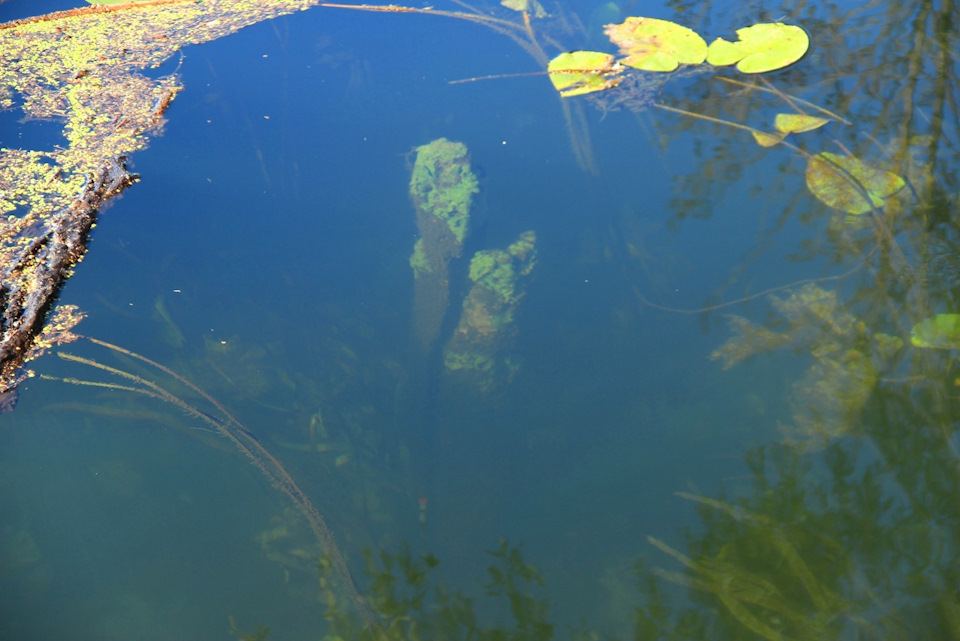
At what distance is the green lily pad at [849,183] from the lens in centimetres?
229

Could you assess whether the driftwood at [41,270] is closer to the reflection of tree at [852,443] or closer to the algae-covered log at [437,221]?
the algae-covered log at [437,221]

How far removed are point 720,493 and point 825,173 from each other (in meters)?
1.43

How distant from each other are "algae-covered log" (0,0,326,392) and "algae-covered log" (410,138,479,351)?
1.20 meters

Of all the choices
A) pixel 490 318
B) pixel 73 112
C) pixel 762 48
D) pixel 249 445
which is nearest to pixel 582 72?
pixel 762 48

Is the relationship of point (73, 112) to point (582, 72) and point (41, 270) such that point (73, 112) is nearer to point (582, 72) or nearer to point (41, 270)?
point (41, 270)

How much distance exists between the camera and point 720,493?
1682mm

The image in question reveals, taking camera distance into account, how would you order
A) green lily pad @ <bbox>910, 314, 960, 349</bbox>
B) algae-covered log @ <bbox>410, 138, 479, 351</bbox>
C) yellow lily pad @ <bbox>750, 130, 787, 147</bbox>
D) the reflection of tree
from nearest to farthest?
the reflection of tree, green lily pad @ <bbox>910, 314, 960, 349</bbox>, algae-covered log @ <bbox>410, 138, 479, 351</bbox>, yellow lily pad @ <bbox>750, 130, 787, 147</bbox>

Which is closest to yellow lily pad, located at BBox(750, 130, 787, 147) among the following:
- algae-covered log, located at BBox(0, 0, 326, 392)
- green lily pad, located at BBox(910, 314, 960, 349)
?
green lily pad, located at BBox(910, 314, 960, 349)

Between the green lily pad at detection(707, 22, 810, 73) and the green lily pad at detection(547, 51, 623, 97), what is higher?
the green lily pad at detection(547, 51, 623, 97)

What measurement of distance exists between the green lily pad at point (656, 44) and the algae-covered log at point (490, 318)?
1.23 meters

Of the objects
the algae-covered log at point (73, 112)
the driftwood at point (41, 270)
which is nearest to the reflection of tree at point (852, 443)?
the driftwood at point (41, 270)

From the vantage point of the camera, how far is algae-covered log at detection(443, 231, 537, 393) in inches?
78.0

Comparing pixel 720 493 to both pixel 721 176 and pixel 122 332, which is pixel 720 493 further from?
pixel 122 332

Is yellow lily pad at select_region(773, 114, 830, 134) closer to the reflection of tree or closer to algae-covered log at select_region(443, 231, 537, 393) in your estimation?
the reflection of tree
